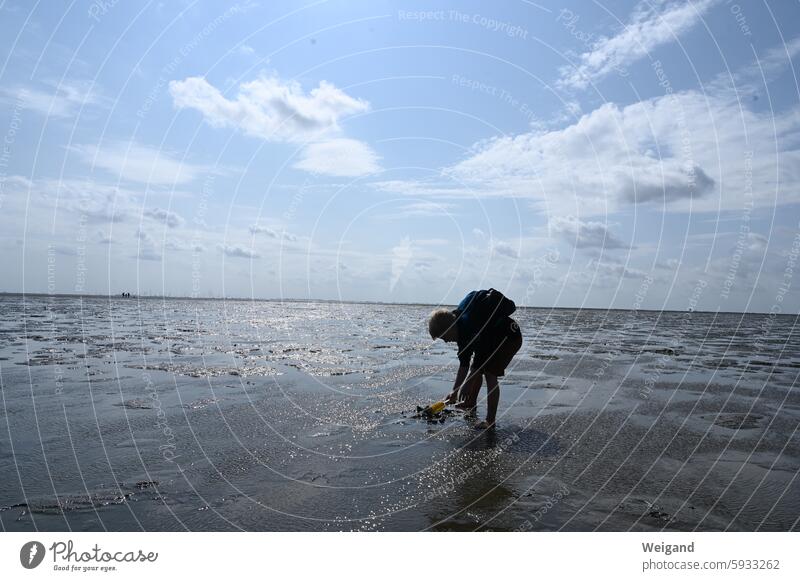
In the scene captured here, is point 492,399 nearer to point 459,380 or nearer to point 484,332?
point 459,380

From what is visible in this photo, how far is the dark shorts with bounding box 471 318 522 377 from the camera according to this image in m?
7.45

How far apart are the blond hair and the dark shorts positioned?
23.0 inches

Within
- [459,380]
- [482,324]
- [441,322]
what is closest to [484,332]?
[482,324]

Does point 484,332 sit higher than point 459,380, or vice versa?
point 484,332

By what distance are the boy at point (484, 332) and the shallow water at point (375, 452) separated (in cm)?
91

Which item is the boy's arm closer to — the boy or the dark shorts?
the boy

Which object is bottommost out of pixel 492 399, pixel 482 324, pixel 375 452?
pixel 375 452

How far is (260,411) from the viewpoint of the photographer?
331 inches

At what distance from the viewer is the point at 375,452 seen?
6.19 m

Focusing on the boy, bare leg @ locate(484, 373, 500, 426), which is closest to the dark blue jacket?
the boy

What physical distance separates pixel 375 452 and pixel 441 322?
2328mm

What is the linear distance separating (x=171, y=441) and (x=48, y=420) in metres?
2.40
